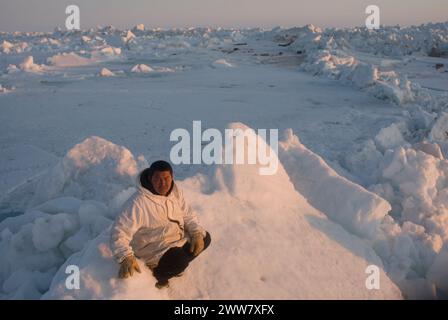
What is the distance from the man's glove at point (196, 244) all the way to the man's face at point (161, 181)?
367mm

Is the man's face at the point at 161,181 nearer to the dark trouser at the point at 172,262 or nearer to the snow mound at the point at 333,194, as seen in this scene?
the dark trouser at the point at 172,262

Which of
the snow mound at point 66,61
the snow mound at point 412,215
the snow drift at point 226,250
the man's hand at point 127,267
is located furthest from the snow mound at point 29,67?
the man's hand at point 127,267

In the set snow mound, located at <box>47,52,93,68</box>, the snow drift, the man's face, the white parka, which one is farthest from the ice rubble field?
snow mound, located at <box>47,52,93,68</box>

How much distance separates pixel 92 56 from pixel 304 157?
52.1 feet

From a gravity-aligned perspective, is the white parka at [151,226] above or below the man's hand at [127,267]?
above

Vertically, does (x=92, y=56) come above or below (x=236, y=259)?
→ above

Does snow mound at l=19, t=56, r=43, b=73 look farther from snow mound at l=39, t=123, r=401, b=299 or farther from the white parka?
the white parka

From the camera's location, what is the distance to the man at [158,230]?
215 centimetres

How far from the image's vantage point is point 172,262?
2348 millimetres


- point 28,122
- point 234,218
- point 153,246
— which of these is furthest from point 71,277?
point 28,122

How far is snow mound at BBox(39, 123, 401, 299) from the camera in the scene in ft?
7.55

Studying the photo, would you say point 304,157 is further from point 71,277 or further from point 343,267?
point 71,277

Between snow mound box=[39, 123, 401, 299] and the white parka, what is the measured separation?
13cm

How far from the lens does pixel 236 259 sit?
2.64m
